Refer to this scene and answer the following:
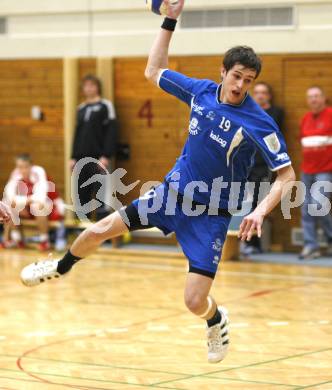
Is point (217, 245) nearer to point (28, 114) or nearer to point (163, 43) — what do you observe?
point (163, 43)

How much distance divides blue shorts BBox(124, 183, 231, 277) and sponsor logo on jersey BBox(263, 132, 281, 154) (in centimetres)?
77

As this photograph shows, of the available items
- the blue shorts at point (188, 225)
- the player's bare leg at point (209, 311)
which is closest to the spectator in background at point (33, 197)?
the blue shorts at point (188, 225)

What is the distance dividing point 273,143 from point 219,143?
45 centimetres

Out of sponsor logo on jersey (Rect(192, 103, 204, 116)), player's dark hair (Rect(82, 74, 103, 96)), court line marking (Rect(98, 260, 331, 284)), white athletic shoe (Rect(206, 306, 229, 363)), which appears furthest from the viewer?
player's dark hair (Rect(82, 74, 103, 96))

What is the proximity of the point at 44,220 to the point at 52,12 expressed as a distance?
3954 mm

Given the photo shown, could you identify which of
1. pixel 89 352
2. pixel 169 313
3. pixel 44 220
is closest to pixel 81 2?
pixel 44 220

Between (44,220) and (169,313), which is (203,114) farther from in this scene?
(44,220)

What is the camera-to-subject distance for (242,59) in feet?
24.8

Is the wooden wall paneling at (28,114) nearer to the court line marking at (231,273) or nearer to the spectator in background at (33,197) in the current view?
the spectator in background at (33,197)

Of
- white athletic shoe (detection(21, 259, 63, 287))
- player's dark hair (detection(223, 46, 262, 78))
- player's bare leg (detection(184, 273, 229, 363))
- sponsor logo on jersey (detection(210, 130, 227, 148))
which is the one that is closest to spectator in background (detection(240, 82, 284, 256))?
white athletic shoe (detection(21, 259, 63, 287))

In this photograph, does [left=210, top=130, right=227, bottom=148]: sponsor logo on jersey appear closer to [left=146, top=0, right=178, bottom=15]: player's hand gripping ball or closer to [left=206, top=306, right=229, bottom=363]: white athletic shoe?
[left=146, top=0, right=178, bottom=15]: player's hand gripping ball

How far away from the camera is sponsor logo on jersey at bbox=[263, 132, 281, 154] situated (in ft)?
25.0

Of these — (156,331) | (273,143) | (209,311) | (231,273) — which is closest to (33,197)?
(231,273)

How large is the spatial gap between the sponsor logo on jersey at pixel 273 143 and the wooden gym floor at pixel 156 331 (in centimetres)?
188
